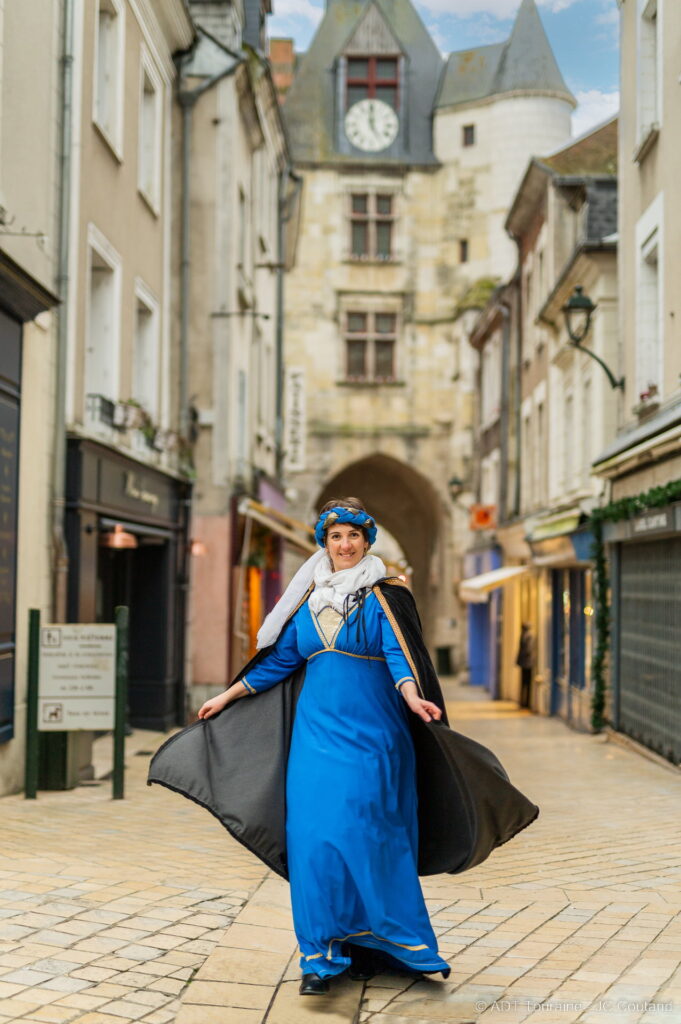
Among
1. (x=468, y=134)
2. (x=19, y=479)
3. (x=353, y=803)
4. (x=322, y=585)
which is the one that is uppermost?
(x=468, y=134)

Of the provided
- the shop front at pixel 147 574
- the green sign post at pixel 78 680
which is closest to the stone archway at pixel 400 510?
the shop front at pixel 147 574

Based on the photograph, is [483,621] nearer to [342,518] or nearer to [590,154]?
[590,154]

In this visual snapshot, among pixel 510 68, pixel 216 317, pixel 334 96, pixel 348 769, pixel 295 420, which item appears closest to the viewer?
pixel 348 769

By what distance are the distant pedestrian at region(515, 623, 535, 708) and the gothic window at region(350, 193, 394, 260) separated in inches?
666

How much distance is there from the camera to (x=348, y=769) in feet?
14.8

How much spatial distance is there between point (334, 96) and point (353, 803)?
3585 cm

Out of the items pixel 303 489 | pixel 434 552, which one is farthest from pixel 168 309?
pixel 434 552

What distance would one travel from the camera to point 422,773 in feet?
15.8

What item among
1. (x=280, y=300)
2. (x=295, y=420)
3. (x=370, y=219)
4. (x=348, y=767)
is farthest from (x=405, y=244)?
(x=348, y=767)

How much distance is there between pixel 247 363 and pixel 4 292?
10950 mm

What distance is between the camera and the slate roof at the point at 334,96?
37.2 meters

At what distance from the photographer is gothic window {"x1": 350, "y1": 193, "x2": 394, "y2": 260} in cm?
3694

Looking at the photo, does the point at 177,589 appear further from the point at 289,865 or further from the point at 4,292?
the point at 289,865

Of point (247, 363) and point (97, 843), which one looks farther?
point (247, 363)
